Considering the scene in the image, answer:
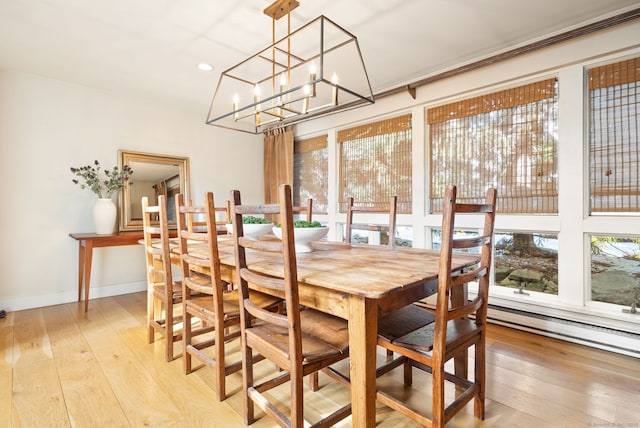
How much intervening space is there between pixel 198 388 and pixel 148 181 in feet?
9.16

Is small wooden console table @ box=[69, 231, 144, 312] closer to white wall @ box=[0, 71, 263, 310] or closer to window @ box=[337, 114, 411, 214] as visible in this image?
white wall @ box=[0, 71, 263, 310]

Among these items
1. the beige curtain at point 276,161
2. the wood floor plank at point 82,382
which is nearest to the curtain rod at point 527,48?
the beige curtain at point 276,161

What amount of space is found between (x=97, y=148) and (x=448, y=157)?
11.9 ft

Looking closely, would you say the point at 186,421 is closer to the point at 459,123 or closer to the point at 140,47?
the point at 140,47

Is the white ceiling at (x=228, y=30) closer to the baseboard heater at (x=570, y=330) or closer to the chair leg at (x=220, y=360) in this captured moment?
the chair leg at (x=220, y=360)

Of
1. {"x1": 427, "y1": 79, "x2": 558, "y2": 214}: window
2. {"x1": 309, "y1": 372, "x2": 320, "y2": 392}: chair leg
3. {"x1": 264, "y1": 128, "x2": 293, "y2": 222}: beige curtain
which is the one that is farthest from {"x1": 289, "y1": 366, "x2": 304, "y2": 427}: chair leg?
{"x1": 264, "y1": 128, "x2": 293, "y2": 222}: beige curtain

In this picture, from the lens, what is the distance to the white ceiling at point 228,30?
Result: 2.08m

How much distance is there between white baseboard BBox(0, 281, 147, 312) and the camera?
10.1ft

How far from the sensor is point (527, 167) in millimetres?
2568

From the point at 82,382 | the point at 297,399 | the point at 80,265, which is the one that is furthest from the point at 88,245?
the point at 297,399

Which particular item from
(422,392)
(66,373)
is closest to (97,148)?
(66,373)

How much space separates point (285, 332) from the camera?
1.39m

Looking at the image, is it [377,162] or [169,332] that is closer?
[169,332]

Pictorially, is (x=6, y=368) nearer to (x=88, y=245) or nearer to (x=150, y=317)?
(x=150, y=317)
